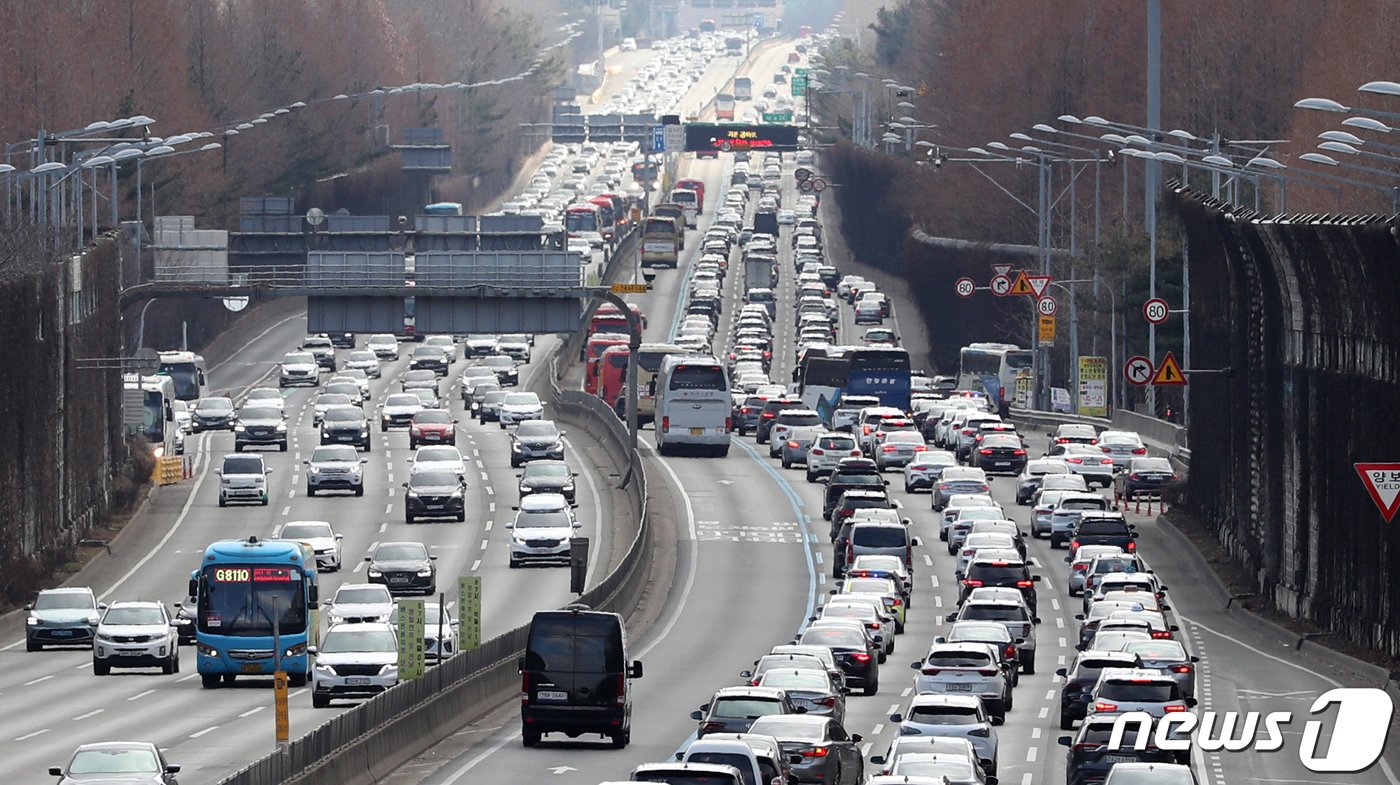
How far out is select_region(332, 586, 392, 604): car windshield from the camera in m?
51.6

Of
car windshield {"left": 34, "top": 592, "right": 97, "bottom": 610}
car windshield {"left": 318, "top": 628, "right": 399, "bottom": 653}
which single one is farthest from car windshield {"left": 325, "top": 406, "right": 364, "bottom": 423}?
car windshield {"left": 318, "top": 628, "right": 399, "bottom": 653}

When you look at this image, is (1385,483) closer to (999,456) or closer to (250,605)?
(250,605)

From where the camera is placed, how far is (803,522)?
249 ft

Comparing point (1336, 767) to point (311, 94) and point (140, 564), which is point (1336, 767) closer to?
point (140, 564)

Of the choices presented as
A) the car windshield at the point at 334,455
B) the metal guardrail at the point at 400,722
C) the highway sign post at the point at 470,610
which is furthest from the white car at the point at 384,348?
the highway sign post at the point at 470,610

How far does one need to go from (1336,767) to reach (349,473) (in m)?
47.1

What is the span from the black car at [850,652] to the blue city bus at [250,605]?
840cm

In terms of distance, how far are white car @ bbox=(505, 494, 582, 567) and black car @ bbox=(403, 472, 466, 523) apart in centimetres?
652

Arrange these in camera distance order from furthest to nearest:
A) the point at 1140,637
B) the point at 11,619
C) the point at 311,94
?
the point at 311,94 → the point at 11,619 → the point at 1140,637

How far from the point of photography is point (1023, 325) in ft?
438

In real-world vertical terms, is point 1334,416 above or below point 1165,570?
above

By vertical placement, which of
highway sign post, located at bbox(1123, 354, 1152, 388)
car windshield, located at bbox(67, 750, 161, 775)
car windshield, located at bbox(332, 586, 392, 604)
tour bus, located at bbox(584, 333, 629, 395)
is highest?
highway sign post, located at bbox(1123, 354, 1152, 388)

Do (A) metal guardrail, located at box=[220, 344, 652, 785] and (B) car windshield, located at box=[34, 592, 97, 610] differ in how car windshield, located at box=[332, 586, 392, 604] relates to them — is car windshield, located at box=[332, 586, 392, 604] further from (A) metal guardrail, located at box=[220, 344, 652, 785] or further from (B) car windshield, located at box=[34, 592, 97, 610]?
(B) car windshield, located at box=[34, 592, 97, 610]

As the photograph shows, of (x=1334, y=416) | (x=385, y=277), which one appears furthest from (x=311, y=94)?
(x=1334, y=416)
